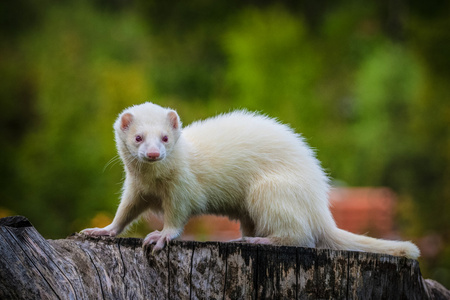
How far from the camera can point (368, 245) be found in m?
3.86

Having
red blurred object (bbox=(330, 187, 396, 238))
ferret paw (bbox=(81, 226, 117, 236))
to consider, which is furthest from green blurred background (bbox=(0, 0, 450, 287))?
ferret paw (bbox=(81, 226, 117, 236))

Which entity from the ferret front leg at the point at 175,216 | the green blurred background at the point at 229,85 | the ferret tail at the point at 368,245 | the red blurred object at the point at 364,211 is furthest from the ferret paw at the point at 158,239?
the red blurred object at the point at 364,211

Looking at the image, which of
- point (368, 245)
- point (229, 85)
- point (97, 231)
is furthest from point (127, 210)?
point (229, 85)

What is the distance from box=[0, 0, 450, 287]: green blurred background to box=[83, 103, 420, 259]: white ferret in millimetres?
6367

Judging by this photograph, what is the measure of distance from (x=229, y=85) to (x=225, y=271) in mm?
20635

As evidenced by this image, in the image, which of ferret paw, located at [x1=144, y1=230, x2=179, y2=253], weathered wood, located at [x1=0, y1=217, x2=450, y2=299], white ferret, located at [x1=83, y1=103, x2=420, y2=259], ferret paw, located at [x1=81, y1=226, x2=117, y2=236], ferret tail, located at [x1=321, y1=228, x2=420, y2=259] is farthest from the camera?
white ferret, located at [x1=83, y1=103, x2=420, y2=259]

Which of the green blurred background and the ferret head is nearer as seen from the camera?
the ferret head

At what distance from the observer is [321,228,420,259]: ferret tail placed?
12.1 ft

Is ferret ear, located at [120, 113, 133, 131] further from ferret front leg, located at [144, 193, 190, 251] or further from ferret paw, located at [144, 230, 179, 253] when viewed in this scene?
ferret paw, located at [144, 230, 179, 253]

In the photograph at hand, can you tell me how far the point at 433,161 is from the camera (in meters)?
18.3

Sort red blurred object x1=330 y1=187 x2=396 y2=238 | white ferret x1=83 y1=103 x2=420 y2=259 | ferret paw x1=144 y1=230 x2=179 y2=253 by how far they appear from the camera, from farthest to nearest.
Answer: red blurred object x1=330 y1=187 x2=396 y2=238 → white ferret x1=83 y1=103 x2=420 y2=259 → ferret paw x1=144 y1=230 x2=179 y2=253

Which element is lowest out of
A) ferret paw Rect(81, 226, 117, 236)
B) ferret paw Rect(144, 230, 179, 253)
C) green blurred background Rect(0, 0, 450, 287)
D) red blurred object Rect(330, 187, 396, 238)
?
ferret paw Rect(144, 230, 179, 253)

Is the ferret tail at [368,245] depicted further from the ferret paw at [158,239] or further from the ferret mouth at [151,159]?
the ferret mouth at [151,159]

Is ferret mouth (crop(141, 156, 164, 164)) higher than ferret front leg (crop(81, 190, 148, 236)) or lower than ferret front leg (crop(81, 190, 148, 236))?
higher
